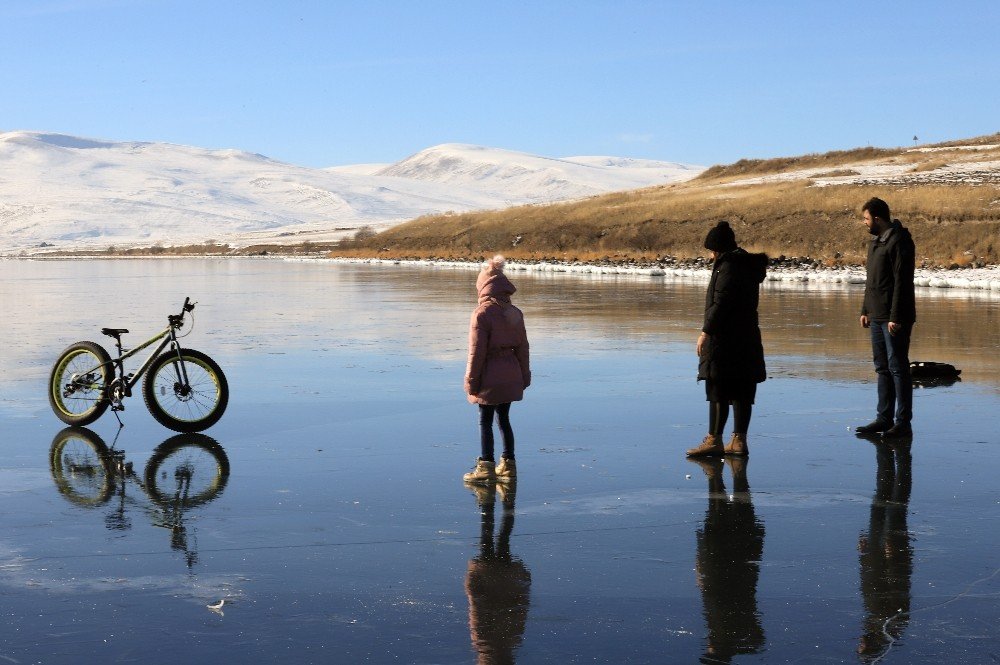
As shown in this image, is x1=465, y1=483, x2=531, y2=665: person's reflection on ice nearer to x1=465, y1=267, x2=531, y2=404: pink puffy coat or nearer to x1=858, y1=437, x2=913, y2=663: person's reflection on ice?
x1=858, y1=437, x2=913, y2=663: person's reflection on ice

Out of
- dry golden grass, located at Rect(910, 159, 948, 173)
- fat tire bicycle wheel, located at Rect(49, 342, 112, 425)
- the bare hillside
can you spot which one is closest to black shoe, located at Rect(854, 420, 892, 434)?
fat tire bicycle wheel, located at Rect(49, 342, 112, 425)

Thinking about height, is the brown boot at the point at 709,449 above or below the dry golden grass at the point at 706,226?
below

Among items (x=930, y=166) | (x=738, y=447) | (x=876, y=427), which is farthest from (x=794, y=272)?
(x=930, y=166)

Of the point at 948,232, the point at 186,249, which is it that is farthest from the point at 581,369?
the point at 186,249

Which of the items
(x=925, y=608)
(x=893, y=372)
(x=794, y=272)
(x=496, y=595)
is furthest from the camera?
(x=794, y=272)

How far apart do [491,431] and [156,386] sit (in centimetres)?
368

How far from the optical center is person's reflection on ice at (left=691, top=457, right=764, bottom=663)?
5359 millimetres

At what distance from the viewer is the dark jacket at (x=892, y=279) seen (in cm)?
1095

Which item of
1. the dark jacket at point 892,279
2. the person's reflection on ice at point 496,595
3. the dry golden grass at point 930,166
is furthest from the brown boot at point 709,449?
A: the dry golden grass at point 930,166

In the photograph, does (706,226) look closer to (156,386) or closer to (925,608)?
(156,386)

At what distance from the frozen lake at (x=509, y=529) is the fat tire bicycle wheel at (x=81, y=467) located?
0.04 m

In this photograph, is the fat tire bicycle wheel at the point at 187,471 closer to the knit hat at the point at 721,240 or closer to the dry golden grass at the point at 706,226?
the knit hat at the point at 721,240

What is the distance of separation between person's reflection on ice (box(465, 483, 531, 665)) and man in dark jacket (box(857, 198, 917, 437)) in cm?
433

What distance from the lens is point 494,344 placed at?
30.2ft
